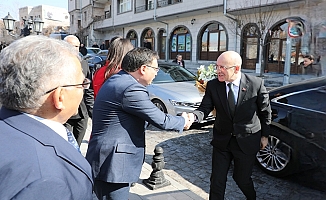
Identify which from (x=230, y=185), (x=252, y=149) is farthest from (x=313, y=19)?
(x=230, y=185)

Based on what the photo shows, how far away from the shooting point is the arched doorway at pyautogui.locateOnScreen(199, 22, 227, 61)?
2039cm

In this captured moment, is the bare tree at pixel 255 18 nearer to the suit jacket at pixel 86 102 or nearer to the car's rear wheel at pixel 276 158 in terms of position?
the car's rear wheel at pixel 276 158

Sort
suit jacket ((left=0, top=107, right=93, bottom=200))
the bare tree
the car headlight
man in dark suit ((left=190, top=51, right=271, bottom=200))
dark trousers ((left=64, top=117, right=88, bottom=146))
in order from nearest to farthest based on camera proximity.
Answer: suit jacket ((left=0, top=107, right=93, bottom=200)) < man in dark suit ((left=190, top=51, right=271, bottom=200)) < dark trousers ((left=64, top=117, right=88, bottom=146)) < the car headlight < the bare tree

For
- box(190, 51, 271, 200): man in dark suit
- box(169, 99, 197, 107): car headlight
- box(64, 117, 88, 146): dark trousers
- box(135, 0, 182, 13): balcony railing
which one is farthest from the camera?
box(135, 0, 182, 13): balcony railing

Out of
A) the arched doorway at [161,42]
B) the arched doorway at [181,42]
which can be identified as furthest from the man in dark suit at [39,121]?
the arched doorway at [161,42]

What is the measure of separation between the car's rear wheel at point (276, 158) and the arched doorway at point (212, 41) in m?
17.0

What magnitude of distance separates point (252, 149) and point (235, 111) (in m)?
0.44

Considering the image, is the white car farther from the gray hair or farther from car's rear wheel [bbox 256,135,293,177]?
the gray hair

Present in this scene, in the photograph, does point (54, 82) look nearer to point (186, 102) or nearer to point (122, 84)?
point (122, 84)

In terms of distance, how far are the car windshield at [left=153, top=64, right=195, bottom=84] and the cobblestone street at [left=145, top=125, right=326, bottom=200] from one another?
181cm

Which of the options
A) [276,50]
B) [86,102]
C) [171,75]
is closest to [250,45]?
[276,50]

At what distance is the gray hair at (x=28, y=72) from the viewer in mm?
1099

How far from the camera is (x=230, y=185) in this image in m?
3.84

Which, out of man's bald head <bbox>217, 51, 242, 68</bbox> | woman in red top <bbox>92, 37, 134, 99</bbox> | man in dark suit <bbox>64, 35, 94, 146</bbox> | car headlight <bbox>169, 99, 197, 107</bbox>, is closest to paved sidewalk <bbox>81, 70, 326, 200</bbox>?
car headlight <bbox>169, 99, 197, 107</bbox>
